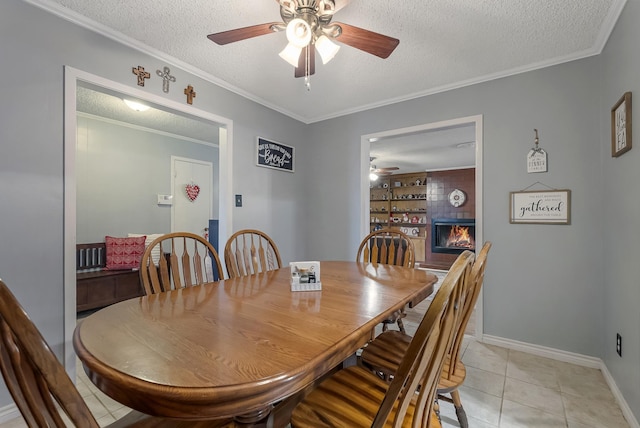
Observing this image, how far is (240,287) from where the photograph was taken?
1.40m

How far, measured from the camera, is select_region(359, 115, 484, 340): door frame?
8.36ft

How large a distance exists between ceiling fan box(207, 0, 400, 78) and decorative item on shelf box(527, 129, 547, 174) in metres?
1.58

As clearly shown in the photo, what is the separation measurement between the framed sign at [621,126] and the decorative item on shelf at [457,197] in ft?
16.2

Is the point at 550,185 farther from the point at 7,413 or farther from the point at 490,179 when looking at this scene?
the point at 7,413

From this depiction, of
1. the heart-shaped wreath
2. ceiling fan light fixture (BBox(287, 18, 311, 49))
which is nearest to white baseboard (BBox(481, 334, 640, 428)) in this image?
ceiling fan light fixture (BBox(287, 18, 311, 49))

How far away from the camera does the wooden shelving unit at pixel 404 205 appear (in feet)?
24.6

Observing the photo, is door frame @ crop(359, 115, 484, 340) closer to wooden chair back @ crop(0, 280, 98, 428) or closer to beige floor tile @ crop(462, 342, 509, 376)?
beige floor tile @ crop(462, 342, 509, 376)

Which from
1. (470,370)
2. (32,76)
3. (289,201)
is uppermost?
(32,76)

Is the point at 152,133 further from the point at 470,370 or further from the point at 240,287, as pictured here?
the point at 470,370

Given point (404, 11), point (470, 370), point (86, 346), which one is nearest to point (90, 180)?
point (86, 346)

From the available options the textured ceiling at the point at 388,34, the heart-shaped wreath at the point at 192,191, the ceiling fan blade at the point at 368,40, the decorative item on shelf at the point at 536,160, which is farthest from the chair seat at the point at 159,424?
the heart-shaped wreath at the point at 192,191

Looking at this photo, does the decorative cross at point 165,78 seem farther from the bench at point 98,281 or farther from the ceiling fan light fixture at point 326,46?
the bench at point 98,281

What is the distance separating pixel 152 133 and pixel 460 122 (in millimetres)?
4040

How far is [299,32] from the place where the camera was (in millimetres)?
1459
